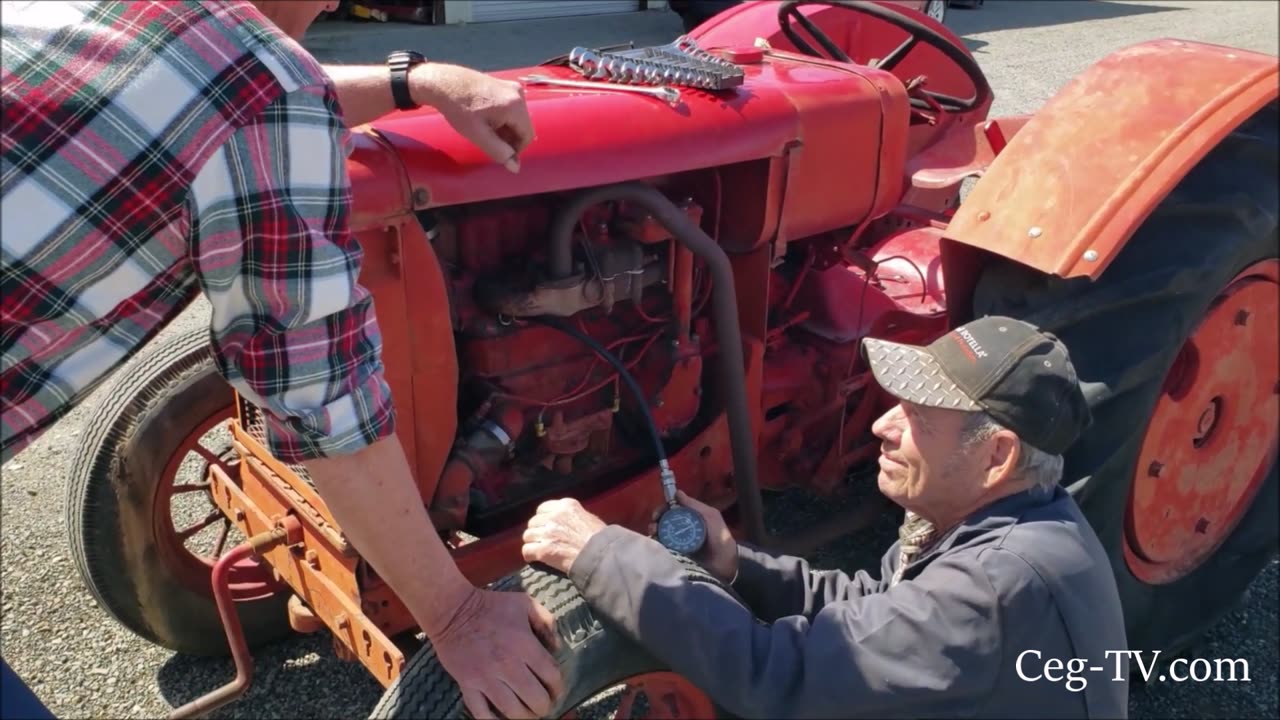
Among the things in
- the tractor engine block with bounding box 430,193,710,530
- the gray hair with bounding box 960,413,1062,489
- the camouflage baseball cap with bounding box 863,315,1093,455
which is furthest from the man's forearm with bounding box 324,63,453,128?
the gray hair with bounding box 960,413,1062,489

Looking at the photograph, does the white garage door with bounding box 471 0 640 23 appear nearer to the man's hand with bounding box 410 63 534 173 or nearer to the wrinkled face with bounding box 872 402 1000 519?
the man's hand with bounding box 410 63 534 173

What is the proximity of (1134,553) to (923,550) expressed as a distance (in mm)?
1080

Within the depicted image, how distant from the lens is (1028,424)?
1.63 meters

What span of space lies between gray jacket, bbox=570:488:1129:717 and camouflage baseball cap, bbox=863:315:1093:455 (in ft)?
0.41

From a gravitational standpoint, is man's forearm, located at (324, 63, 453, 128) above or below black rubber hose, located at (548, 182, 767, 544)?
above

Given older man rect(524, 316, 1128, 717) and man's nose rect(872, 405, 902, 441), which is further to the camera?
man's nose rect(872, 405, 902, 441)

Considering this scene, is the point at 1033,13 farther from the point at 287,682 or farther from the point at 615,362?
the point at 287,682

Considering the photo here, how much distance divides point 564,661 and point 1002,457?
29.6 inches

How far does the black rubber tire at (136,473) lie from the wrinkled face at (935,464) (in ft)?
5.12

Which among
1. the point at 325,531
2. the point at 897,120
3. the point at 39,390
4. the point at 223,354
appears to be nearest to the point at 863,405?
the point at 897,120

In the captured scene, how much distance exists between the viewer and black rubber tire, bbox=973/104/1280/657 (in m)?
2.13

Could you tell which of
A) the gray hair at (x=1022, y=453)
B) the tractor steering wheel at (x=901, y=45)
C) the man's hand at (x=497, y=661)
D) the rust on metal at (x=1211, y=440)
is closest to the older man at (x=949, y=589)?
the gray hair at (x=1022, y=453)

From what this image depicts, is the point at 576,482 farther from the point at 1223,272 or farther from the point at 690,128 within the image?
the point at 1223,272

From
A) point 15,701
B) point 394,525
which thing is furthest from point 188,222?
point 15,701
